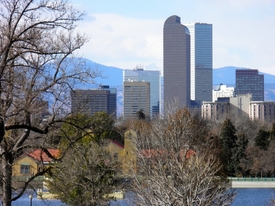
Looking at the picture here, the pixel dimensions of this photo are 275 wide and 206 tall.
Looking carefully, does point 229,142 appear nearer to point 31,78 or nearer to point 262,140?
point 262,140

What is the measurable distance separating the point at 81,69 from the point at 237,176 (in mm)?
46495

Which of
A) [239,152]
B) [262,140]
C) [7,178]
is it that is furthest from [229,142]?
[7,178]

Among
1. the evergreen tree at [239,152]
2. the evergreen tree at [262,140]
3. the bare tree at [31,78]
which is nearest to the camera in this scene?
the bare tree at [31,78]

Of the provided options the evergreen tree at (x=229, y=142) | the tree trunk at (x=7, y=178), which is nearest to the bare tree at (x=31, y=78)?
the tree trunk at (x=7, y=178)

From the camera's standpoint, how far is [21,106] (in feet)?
42.4

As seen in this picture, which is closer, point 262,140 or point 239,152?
point 239,152

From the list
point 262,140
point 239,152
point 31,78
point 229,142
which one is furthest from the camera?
point 262,140

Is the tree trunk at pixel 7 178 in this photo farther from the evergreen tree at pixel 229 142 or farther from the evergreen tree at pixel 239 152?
the evergreen tree at pixel 239 152

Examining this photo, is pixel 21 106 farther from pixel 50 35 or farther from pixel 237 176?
pixel 237 176

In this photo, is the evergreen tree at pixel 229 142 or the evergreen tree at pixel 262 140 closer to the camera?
the evergreen tree at pixel 229 142

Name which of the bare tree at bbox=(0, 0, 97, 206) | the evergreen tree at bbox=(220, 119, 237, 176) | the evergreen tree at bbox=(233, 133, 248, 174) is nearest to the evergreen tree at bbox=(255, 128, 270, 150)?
the evergreen tree at bbox=(233, 133, 248, 174)

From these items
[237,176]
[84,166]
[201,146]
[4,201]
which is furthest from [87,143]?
[237,176]

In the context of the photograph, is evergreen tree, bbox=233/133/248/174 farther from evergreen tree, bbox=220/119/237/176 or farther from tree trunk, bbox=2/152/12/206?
tree trunk, bbox=2/152/12/206

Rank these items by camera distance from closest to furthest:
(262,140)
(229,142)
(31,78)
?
(31,78) < (229,142) < (262,140)
